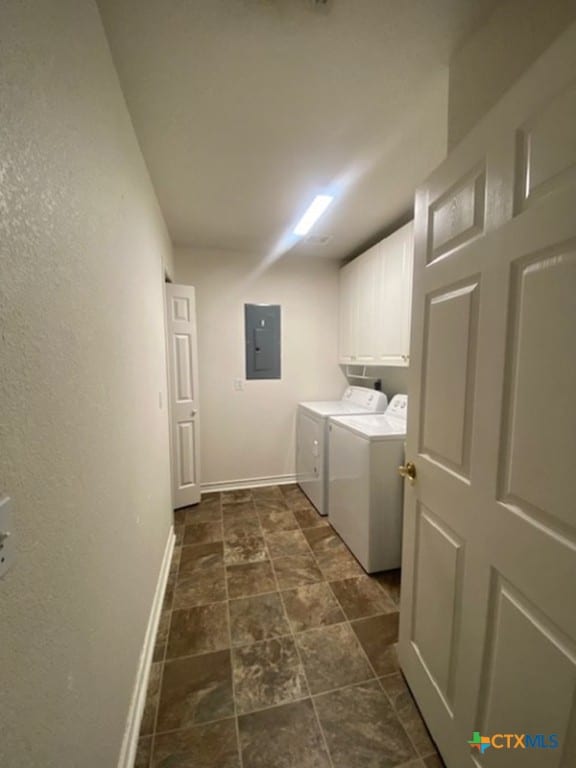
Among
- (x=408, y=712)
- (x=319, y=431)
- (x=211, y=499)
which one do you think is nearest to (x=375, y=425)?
(x=319, y=431)

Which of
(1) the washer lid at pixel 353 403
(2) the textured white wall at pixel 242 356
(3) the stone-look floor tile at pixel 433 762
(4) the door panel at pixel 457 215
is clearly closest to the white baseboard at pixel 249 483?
(2) the textured white wall at pixel 242 356

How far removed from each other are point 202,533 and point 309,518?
0.91 m

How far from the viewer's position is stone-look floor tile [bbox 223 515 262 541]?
247 cm

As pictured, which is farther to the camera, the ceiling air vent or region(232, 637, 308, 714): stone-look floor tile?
the ceiling air vent

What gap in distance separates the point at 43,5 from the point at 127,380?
3.21 feet

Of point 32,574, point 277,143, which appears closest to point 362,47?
point 277,143

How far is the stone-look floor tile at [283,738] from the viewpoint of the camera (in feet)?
3.50

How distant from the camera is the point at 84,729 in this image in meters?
0.75

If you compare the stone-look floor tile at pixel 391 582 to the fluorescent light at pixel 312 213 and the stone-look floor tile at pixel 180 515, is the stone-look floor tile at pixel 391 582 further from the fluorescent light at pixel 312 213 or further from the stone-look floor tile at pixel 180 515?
the fluorescent light at pixel 312 213

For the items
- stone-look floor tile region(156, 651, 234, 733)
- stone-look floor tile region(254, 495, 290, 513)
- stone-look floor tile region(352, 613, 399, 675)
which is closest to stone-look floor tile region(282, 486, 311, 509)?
stone-look floor tile region(254, 495, 290, 513)

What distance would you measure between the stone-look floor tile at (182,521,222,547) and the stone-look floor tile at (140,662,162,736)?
3.12ft

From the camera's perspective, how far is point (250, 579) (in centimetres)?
196

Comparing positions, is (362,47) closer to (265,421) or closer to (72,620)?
(72,620)

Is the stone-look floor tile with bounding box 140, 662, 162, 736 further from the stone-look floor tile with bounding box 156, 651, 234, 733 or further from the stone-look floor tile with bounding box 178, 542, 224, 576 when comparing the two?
the stone-look floor tile with bounding box 178, 542, 224, 576
